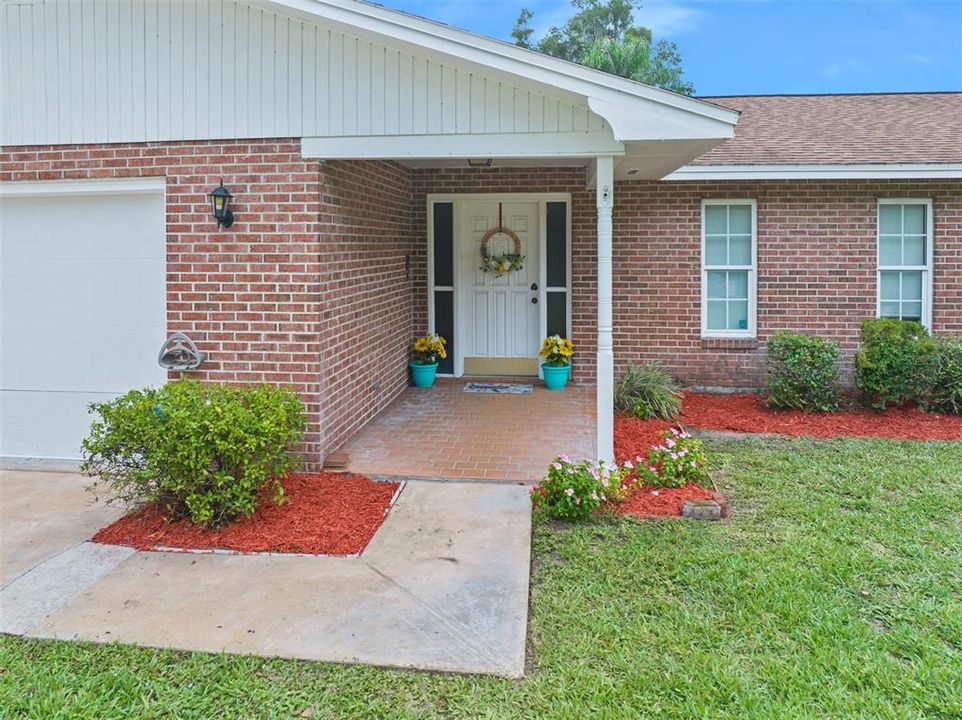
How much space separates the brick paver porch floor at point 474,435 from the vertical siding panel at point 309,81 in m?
2.67

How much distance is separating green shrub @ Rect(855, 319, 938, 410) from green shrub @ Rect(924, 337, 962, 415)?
0.07 meters

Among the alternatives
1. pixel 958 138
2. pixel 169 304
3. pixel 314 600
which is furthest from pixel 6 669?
pixel 958 138

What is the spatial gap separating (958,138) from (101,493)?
Result: 1009 cm

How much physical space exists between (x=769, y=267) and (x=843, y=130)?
239 centimetres

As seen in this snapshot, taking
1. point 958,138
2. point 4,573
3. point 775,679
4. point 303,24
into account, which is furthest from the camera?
point 958,138

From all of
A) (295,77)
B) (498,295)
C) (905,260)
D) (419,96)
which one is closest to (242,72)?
(295,77)

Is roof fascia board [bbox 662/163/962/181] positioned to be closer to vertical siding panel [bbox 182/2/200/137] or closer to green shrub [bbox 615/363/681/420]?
green shrub [bbox 615/363/681/420]

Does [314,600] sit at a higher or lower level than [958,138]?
lower

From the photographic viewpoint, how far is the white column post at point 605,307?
5562mm

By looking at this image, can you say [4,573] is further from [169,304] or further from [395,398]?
[395,398]

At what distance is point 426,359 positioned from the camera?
→ 915cm

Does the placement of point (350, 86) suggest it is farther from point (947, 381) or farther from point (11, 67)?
point (947, 381)

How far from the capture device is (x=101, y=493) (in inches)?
212

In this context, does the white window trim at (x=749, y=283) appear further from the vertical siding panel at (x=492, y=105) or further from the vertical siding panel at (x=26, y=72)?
the vertical siding panel at (x=26, y=72)
